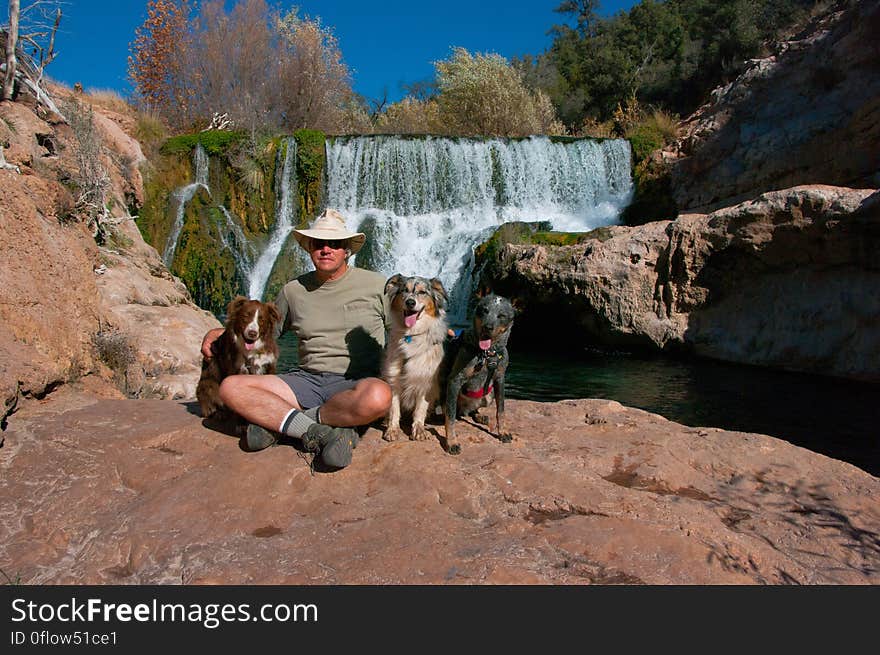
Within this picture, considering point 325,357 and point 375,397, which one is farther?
point 325,357

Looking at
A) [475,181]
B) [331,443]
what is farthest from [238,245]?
[331,443]

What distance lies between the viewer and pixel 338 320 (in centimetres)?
383

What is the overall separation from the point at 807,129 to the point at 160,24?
77.9 ft

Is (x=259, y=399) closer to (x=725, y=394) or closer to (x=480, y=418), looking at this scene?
(x=480, y=418)

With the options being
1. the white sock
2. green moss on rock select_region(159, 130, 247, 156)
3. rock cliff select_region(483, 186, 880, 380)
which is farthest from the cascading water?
the white sock

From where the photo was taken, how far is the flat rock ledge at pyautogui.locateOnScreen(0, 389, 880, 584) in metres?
2.20

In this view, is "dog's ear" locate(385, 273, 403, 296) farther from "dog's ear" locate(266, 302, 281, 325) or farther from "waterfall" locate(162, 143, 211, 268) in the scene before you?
"waterfall" locate(162, 143, 211, 268)

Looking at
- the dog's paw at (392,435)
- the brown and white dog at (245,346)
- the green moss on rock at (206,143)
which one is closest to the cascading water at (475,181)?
the green moss on rock at (206,143)

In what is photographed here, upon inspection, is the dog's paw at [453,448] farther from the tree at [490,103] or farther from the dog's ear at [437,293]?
the tree at [490,103]

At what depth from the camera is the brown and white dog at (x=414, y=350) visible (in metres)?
3.62

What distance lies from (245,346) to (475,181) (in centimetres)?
1346

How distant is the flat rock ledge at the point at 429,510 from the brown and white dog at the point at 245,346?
0.23 meters

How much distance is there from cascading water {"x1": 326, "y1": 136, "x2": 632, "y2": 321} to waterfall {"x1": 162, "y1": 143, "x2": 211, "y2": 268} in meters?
3.94
